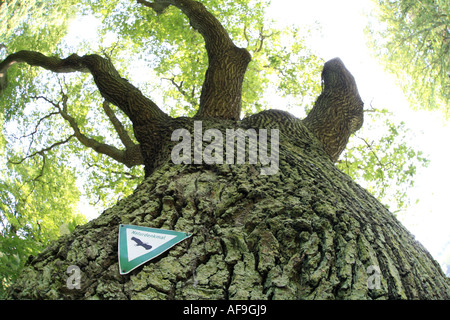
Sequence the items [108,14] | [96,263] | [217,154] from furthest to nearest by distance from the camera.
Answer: [108,14] < [217,154] < [96,263]

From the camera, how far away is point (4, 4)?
631 cm

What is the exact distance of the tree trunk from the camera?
1675mm

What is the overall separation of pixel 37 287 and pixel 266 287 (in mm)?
1146

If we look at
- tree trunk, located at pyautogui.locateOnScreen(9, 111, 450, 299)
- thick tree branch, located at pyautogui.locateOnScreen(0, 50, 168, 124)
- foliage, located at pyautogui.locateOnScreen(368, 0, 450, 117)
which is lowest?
tree trunk, located at pyautogui.locateOnScreen(9, 111, 450, 299)

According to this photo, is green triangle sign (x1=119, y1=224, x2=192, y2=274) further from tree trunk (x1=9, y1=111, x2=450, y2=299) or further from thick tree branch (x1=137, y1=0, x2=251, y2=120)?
thick tree branch (x1=137, y1=0, x2=251, y2=120)

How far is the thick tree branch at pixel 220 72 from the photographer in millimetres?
4945

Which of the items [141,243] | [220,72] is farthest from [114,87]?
[141,243]

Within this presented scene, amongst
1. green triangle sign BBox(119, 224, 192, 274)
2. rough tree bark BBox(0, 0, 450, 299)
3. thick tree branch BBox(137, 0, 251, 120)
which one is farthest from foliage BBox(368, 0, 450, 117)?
green triangle sign BBox(119, 224, 192, 274)

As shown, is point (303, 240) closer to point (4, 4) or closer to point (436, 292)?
point (436, 292)

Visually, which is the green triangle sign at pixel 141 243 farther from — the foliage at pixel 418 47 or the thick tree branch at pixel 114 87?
the foliage at pixel 418 47

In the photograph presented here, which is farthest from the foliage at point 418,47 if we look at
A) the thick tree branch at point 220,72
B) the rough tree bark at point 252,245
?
the rough tree bark at point 252,245

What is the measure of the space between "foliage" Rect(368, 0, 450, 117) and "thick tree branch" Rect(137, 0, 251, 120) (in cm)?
360

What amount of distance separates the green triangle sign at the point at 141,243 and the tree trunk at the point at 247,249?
36 mm
